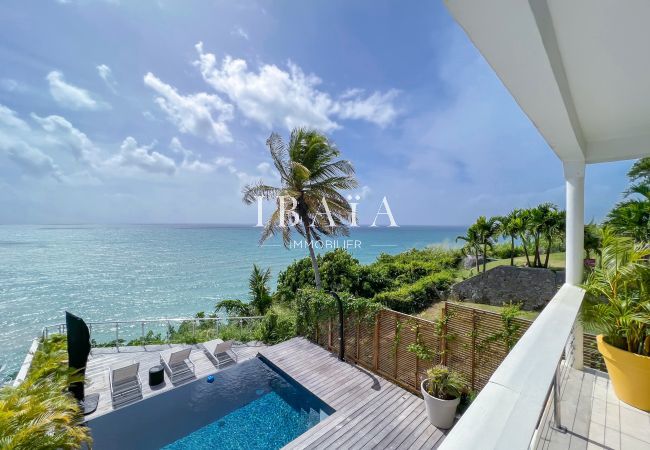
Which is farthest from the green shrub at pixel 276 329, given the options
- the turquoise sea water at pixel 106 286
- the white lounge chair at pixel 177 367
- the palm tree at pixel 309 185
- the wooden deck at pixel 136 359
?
the turquoise sea water at pixel 106 286

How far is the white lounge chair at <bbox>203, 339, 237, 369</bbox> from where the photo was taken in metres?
7.87

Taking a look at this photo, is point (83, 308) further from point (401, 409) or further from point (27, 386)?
point (401, 409)

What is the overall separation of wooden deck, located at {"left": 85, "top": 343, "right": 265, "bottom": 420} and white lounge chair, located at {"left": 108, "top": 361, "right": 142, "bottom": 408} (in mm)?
145

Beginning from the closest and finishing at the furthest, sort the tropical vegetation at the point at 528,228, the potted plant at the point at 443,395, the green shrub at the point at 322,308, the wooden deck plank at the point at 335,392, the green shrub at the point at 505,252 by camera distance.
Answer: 1. the wooden deck plank at the point at 335,392
2. the potted plant at the point at 443,395
3. the green shrub at the point at 322,308
4. the tropical vegetation at the point at 528,228
5. the green shrub at the point at 505,252

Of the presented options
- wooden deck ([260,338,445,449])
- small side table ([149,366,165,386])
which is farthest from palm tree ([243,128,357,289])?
small side table ([149,366,165,386])

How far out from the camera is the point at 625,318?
2.32m

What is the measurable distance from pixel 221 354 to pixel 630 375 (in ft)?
28.3

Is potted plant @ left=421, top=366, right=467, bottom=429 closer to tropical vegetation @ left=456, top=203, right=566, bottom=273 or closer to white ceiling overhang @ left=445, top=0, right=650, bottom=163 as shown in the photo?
white ceiling overhang @ left=445, top=0, right=650, bottom=163

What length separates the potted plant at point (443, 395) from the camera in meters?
4.96

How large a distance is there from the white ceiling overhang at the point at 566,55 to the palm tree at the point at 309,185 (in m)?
8.13

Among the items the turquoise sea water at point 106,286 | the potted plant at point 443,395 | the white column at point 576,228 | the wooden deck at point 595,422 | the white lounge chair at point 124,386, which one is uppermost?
the white column at point 576,228

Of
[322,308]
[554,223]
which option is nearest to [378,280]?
[322,308]

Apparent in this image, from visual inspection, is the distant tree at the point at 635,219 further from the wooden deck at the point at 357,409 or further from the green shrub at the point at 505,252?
the green shrub at the point at 505,252

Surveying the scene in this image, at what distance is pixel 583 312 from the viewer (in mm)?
2854
